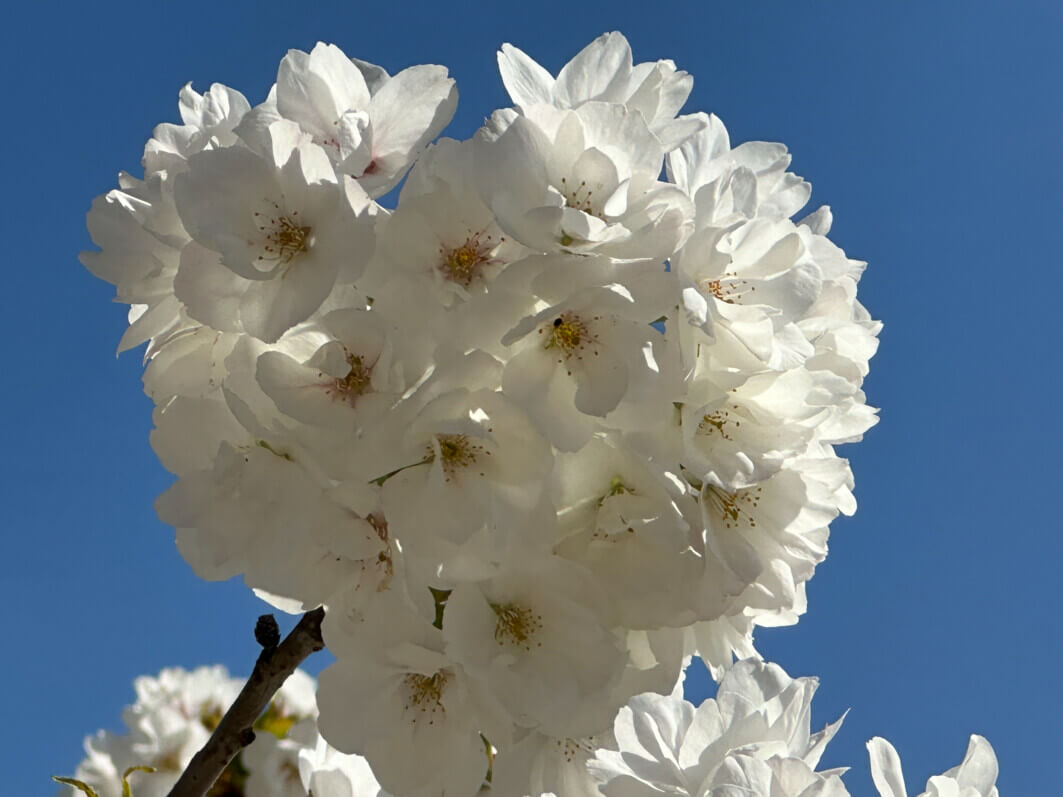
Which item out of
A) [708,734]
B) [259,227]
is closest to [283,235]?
[259,227]

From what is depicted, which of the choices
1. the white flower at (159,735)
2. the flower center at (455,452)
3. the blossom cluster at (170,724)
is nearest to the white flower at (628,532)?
the flower center at (455,452)

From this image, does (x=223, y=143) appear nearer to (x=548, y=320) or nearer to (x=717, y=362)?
(x=548, y=320)

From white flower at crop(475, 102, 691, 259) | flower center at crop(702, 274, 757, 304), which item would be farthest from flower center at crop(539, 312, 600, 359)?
flower center at crop(702, 274, 757, 304)

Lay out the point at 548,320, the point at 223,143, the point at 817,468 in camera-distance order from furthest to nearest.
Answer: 1. the point at 223,143
2. the point at 817,468
3. the point at 548,320

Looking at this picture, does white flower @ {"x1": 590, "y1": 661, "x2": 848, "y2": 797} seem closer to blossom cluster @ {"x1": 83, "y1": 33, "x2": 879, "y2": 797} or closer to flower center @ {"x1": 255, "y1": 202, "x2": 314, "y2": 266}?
blossom cluster @ {"x1": 83, "y1": 33, "x2": 879, "y2": 797}

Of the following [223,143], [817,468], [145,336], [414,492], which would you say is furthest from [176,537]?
[817,468]

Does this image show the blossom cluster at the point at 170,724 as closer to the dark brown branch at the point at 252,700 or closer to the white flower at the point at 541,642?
the dark brown branch at the point at 252,700
